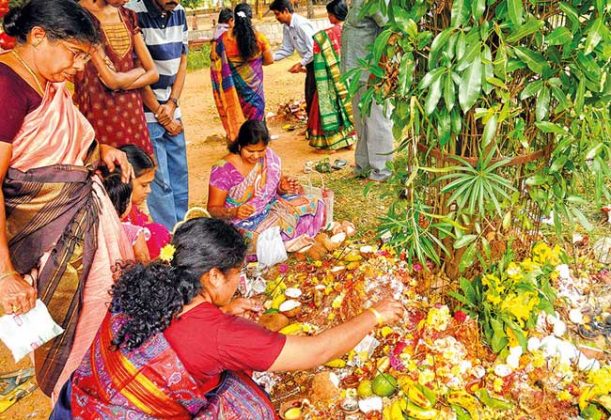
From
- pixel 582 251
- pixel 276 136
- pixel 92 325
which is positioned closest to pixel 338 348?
pixel 92 325

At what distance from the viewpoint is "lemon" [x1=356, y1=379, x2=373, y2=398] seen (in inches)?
92.8

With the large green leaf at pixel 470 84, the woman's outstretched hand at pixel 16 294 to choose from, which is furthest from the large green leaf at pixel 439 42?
the woman's outstretched hand at pixel 16 294

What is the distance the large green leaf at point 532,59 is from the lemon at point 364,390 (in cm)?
142

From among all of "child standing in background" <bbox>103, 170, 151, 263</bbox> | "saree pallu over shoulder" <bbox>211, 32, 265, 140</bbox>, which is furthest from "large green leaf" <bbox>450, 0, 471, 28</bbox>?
"saree pallu over shoulder" <bbox>211, 32, 265, 140</bbox>

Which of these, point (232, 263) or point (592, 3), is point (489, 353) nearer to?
point (232, 263)

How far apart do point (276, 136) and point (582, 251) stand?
4.12m

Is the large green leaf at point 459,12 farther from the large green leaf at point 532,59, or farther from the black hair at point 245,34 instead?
the black hair at point 245,34

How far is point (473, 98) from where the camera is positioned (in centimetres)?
188

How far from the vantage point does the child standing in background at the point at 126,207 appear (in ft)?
8.38

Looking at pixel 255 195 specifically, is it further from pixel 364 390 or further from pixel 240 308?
pixel 364 390

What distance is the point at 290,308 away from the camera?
9.75 ft

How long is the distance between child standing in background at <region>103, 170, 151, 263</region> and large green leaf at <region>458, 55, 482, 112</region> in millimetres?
1576

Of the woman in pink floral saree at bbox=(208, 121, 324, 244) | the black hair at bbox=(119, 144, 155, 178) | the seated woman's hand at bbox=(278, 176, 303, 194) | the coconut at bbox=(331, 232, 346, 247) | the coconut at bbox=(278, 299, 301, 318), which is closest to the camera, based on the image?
the black hair at bbox=(119, 144, 155, 178)

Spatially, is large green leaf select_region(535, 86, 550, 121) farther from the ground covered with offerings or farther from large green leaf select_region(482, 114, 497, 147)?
the ground covered with offerings
